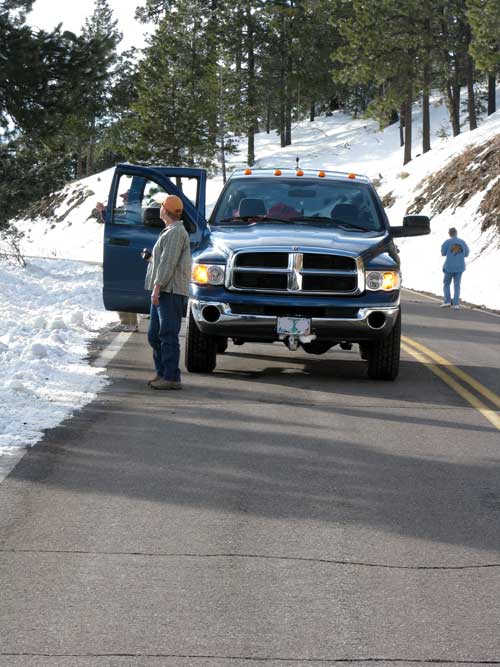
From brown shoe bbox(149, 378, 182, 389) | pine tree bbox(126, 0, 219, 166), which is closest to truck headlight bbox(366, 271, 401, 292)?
brown shoe bbox(149, 378, 182, 389)

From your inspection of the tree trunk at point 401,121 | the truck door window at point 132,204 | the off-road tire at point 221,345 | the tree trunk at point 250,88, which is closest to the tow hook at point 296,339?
the off-road tire at point 221,345

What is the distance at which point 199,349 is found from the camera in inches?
499

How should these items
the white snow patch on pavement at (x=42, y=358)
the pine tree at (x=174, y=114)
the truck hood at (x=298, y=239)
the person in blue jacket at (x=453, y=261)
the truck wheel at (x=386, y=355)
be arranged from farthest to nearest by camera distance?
the pine tree at (x=174, y=114) → the person in blue jacket at (x=453, y=261) → the truck wheel at (x=386, y=355) → the truck hood at (x=298, y=239) → the white snow patch on pavement at (x=42, y=358)

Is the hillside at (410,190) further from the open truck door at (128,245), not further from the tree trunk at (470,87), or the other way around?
the open truck door at (128,245)

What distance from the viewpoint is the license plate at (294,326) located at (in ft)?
39.3

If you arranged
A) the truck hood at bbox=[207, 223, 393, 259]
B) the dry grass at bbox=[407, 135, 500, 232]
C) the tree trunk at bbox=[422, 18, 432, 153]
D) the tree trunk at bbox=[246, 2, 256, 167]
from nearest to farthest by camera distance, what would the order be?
the truck hood at bbox=[207, 223, 393, 259] < the dry grass at bbox=[407, 135, 500, 232] < the tree trunk at bbox=[422, 18, 432, 153] < the tree trunk at bbox=[246, 2, 256, 167]

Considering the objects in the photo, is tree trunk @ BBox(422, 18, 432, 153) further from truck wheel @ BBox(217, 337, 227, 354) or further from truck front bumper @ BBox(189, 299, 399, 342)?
truck front bumper @ BBox(189, 299, 399, 342)

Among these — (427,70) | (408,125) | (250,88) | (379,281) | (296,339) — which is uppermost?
(427,70)

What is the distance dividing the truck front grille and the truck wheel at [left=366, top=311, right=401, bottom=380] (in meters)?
0.64

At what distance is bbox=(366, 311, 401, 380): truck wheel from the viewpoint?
12.4 metres

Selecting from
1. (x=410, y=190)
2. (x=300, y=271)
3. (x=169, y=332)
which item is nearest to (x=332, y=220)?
(x=300, y=271)

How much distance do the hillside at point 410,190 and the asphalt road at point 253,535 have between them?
1911 centimetres

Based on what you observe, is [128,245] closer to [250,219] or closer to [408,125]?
[250,219]

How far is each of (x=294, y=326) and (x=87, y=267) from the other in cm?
2444
